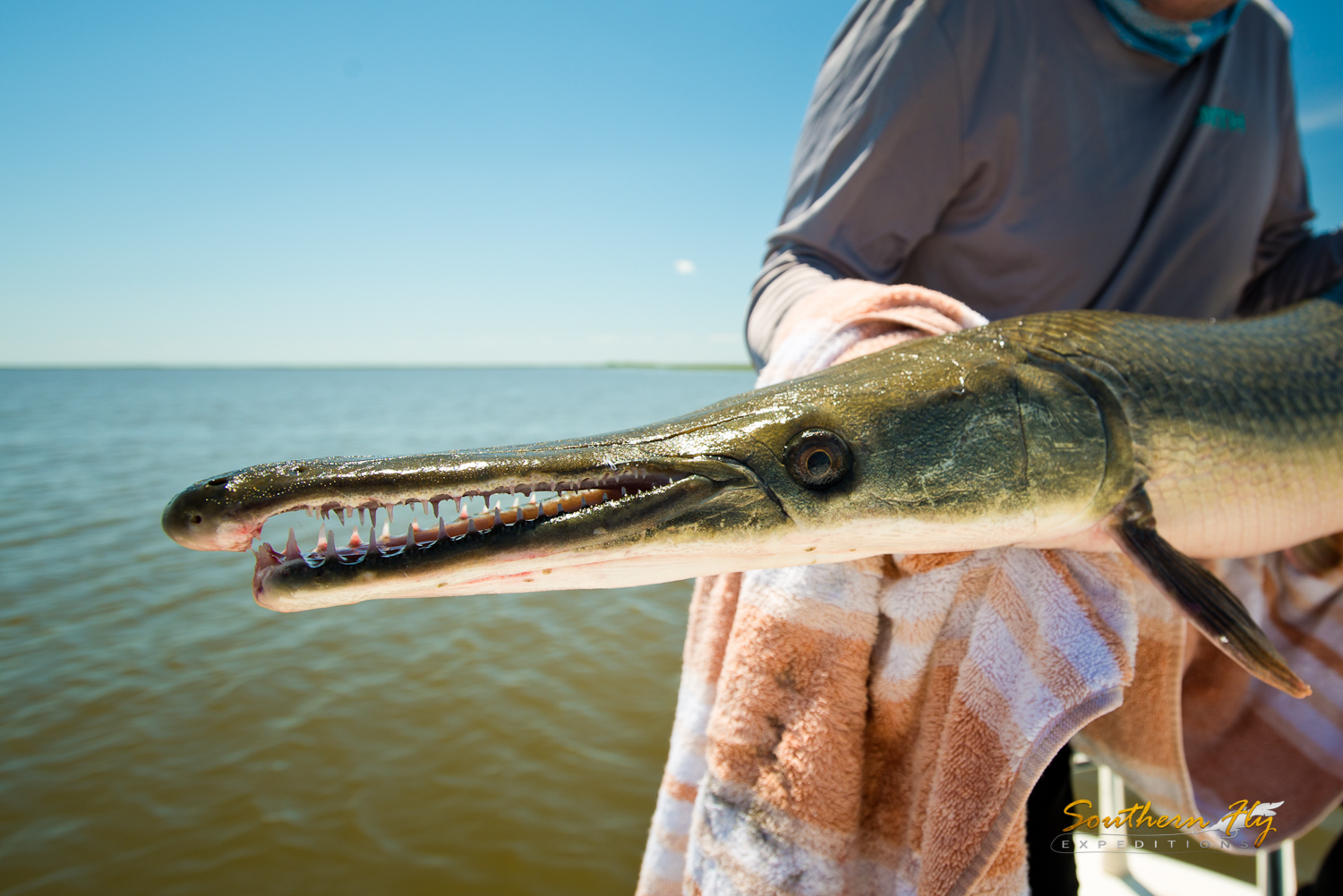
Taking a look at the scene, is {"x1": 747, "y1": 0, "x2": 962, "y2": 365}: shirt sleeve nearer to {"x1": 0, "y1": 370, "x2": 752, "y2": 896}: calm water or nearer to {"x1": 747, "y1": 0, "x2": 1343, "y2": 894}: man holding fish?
{"x1": 747, "y1": 0, "x2": 1343, "y2": 894}: man holding fish

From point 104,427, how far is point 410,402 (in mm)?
15825

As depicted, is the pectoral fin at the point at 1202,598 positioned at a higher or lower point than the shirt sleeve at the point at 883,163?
lower

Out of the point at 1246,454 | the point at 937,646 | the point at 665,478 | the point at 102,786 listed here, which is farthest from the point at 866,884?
the point at 102,786

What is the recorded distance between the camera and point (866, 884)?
1.19 m

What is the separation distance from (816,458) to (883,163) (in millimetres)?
1082

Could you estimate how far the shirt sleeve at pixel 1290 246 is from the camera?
2266mm

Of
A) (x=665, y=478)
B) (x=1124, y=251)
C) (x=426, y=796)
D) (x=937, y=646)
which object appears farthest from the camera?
(x=426, y=796)

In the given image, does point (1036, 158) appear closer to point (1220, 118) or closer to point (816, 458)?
point (1220, 118)

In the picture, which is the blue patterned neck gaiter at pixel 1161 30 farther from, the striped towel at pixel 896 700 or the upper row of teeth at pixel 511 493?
the upper row of teeth at pixel 511 493

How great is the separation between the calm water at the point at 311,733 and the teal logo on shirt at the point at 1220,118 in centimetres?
410

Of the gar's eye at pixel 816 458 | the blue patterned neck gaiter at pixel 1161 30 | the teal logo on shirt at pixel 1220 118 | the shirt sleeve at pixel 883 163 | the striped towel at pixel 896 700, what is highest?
the blue patterned neck gaiter at pixel 1161 30

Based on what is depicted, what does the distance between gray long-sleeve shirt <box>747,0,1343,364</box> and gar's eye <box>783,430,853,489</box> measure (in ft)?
2.00

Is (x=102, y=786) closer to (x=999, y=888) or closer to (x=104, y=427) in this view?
(x=999, y=888)

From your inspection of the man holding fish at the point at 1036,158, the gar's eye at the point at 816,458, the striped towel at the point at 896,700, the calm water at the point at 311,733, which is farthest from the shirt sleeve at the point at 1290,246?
the calm water at the point at 311,733
